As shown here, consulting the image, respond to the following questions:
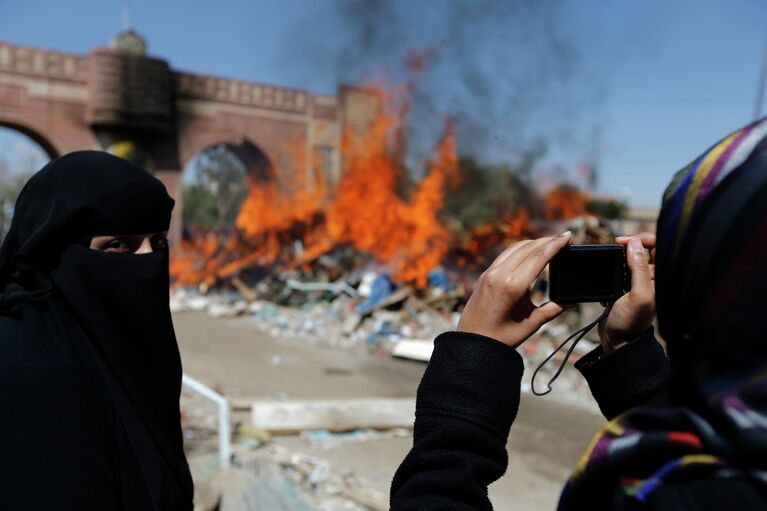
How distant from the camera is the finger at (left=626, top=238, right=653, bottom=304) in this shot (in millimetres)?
1168

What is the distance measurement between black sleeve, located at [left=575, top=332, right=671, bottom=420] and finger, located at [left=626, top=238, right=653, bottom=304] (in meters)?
0.09

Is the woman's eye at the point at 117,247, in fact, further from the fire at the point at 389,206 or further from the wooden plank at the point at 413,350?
the fire at the point at 389,206

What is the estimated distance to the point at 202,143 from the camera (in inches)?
960

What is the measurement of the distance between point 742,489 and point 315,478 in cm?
467

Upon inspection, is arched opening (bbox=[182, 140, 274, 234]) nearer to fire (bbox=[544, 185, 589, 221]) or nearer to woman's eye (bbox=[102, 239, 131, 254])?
fire (bbox=[544, 185, 589, 221])

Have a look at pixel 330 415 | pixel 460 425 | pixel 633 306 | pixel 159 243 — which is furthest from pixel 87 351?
pixel 330 415

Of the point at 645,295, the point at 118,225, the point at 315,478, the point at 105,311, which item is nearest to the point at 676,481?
the point at 645,295

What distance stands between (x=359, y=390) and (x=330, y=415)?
2.35 m

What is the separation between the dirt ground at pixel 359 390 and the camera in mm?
5480

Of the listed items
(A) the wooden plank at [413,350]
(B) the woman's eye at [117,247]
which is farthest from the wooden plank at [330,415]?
(B) the woman's eye at [117,247]

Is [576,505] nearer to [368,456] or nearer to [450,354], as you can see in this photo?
[450,354]

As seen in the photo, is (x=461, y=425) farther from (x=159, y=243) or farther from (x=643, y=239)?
(x=159, y=243)

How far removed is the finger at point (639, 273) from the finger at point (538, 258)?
0.19 metres

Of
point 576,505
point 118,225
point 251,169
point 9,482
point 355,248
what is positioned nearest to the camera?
point 576,505
